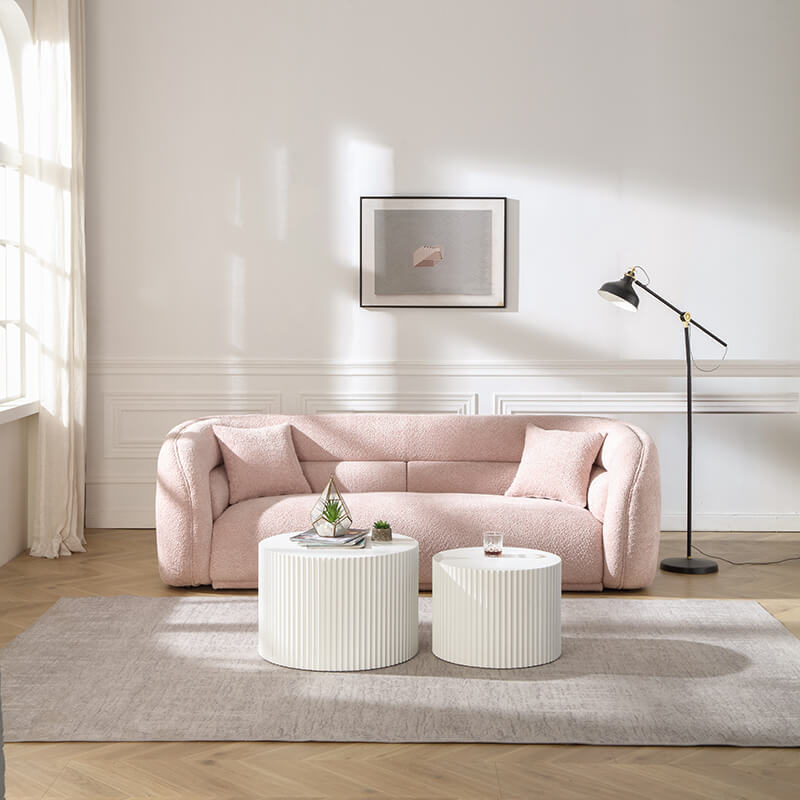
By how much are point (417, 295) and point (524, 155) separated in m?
1.01

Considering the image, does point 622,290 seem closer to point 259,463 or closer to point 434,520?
point 434,520

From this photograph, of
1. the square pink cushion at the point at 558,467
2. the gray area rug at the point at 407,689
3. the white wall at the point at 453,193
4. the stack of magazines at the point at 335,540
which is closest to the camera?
the gray area rug at the point at 407,689

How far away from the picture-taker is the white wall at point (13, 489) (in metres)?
5.12

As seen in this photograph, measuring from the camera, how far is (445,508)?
461cm

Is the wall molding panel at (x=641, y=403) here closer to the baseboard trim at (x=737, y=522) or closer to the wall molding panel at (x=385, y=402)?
the wall molding panel at (x=385, y=402)

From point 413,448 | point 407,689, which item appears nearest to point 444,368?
point 413,448

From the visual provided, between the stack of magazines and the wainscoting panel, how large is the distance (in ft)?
7.65

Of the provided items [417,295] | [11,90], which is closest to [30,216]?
[11,90]

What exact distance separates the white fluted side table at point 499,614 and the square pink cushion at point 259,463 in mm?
1602

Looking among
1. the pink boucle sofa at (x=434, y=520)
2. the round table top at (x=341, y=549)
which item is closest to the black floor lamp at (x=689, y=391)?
the pink boucle sofa at (x=434, y=520)

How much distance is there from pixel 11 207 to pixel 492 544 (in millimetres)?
3280

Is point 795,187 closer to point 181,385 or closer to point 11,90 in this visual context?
point 181,385

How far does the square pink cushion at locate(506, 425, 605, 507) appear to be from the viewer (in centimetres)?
484

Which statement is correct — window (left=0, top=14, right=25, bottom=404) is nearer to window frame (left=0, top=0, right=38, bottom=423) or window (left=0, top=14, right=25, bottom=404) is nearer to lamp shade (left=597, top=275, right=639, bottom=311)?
window frame (left=0, top=0, right=38, bottom=423)
